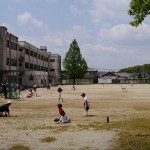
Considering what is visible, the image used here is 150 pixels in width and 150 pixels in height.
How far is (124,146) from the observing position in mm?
14508

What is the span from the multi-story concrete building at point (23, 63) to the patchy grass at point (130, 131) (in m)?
31.0

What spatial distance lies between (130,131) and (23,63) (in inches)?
2946

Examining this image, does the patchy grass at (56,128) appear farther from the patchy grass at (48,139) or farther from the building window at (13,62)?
the building window at (13,62)

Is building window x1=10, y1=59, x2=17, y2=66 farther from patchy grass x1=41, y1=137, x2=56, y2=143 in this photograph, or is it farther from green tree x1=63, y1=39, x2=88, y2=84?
patchy grass x1=41, y1=137, x2=56, y2=143

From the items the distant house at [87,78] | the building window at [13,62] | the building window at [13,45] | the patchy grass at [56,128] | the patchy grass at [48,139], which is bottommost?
the patchy grass at [48,139]

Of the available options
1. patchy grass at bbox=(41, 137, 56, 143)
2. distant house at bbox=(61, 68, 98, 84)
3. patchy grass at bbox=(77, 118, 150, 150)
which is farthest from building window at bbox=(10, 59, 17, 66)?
patchy grass at bbox=(41, 137, 56, 143)

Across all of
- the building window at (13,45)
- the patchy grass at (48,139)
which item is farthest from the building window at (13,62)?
the patchy grass at (48,139)

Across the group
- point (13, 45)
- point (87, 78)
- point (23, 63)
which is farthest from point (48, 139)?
point (87, 78)

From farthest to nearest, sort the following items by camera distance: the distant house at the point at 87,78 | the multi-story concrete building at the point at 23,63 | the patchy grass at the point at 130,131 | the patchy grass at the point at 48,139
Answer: the distant house at the point at 87,78, the multi-story concrete building at the point at 23,63, the patchy grass at the point at 48,139, the patchy grass at the point at 130,131

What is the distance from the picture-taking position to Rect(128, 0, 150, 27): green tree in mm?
15484

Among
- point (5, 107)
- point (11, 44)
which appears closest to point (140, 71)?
point (11, 44)

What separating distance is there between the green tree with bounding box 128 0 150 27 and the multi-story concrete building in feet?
115

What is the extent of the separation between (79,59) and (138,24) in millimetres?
105521

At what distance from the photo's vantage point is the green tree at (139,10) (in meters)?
15.5
